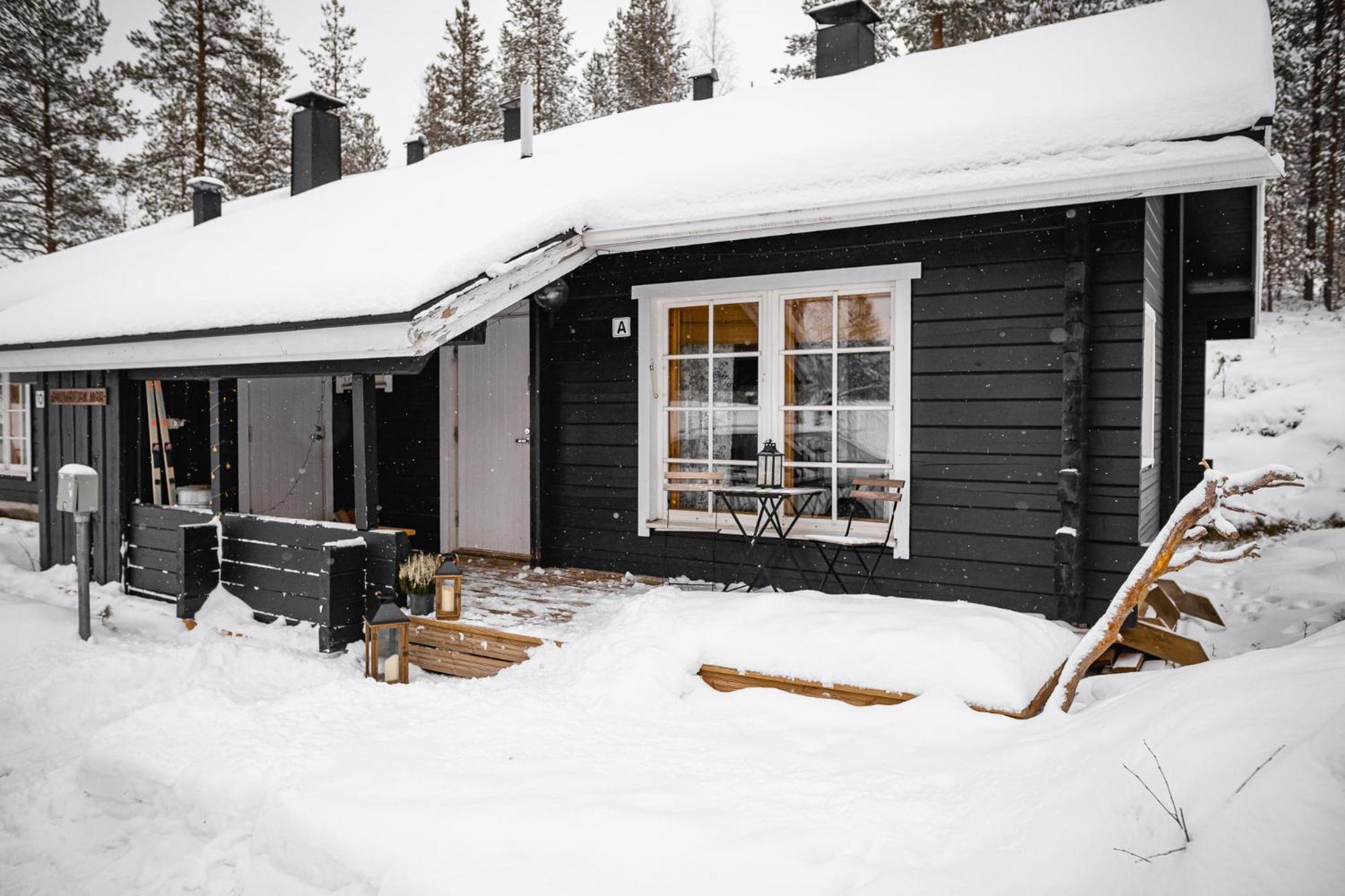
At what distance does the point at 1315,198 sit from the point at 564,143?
1972 centimetres

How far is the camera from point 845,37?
7102mm

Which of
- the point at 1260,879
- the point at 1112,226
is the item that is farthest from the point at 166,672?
the point at 1112,226

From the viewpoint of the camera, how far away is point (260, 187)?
18.3 m

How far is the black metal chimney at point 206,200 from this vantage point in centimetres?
970

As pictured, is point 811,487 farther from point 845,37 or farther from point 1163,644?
point 845,37

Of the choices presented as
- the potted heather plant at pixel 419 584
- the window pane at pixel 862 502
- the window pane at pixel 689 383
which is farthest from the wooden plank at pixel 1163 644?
the potted heather plant at pixel 419 584

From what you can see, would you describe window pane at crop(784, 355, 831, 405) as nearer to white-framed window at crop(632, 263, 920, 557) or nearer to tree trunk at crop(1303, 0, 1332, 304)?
white-framed window at crop(632, 263, 920, 557)

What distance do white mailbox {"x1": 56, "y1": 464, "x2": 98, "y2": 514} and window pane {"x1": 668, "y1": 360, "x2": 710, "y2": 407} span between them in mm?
3782

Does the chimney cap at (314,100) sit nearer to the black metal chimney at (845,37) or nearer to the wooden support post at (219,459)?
the wooden support post at (219,459)

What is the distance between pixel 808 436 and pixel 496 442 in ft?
9.10

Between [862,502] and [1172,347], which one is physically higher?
[1172,347]

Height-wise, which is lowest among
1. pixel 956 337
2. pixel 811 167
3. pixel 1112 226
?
pixel 956 337

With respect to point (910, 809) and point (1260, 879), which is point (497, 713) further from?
point (1260, 879)

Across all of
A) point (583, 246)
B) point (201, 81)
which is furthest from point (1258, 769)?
point (201, 81)
